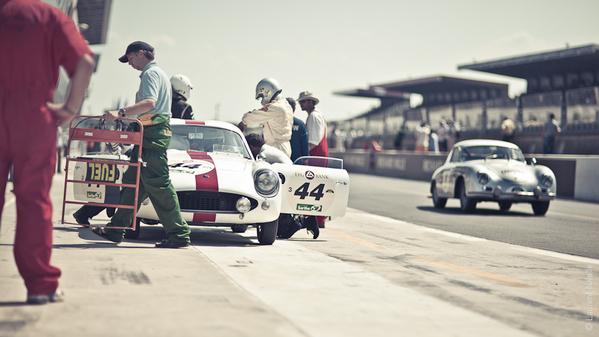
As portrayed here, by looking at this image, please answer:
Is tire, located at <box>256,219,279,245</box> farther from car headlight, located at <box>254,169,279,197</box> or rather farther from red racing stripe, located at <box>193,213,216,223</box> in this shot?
red racing stripe, located at <box>193,213,216,223</box>

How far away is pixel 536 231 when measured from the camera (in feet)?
46.6

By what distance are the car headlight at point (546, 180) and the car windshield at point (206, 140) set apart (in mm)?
9162

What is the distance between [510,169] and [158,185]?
11307 millimetres

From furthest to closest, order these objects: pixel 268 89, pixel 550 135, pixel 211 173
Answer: pixel 550 135 → pixel 268 89 → pixel 211 173

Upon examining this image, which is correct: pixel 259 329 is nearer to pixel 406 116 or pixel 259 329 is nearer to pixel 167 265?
pixel 167 265

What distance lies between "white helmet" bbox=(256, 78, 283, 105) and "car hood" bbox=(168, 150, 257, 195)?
1144mm

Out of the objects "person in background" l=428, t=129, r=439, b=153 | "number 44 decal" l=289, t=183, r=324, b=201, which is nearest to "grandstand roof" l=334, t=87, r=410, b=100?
"person in background" l=428, t=129, r=439, b=153

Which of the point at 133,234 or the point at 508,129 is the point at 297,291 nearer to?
the point at 133,234

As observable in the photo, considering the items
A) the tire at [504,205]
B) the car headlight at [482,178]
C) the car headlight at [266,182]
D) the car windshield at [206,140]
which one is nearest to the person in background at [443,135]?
the tire at [504,205]

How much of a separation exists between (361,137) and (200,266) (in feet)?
159

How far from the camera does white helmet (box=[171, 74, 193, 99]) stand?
11578 mm

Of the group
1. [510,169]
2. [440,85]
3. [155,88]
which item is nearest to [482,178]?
[510,169]

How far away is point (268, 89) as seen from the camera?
1112 cm

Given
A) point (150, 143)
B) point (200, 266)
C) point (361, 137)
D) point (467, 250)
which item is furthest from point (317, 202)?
point (361, 137)
